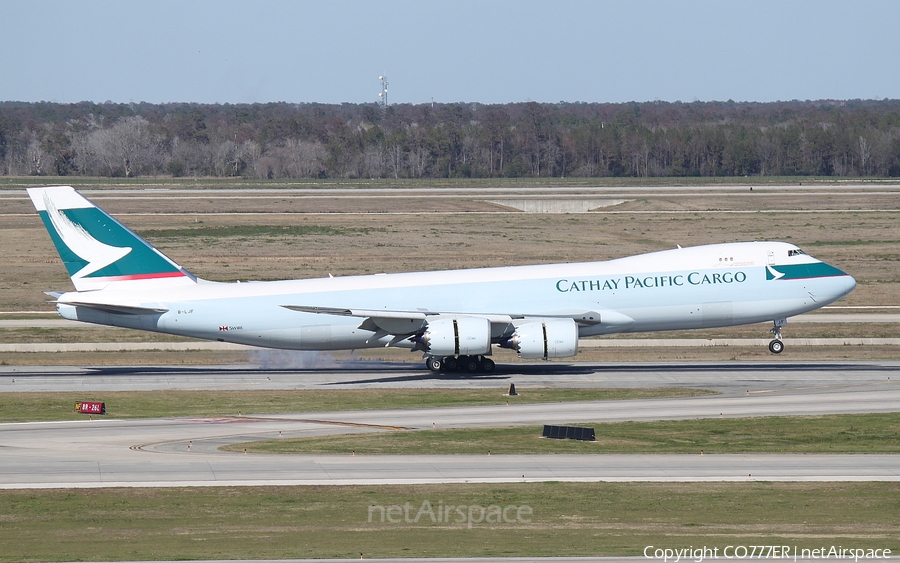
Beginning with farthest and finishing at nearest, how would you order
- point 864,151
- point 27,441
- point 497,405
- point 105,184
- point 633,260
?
point 864,151
point 105,184
point 633,260
point 497,405
point 27,441

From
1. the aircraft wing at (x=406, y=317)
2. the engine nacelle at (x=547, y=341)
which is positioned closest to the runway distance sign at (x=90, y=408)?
the aircraft wing at (x=406, y=317)

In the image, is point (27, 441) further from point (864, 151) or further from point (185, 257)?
point (864, 151)

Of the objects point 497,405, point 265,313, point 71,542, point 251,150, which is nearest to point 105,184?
point 251,150

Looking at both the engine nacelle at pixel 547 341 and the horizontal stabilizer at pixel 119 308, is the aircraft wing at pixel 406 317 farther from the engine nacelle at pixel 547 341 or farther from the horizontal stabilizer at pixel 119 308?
the horizontal stabilizer at pixel 119 308

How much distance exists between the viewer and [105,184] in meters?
161

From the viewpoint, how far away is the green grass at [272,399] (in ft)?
133

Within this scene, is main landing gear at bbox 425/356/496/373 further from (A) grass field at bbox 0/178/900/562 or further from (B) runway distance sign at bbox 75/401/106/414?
(B) runway distance sign at bbox 75/401/106/414

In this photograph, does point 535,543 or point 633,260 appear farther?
point 633,260

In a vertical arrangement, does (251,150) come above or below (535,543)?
above

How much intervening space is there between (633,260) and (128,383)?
74.7 ft

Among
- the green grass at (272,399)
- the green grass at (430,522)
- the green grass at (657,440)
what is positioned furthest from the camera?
the green grass at (272,399)

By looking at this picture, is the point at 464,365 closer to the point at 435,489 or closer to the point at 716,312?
the point at 716,312
